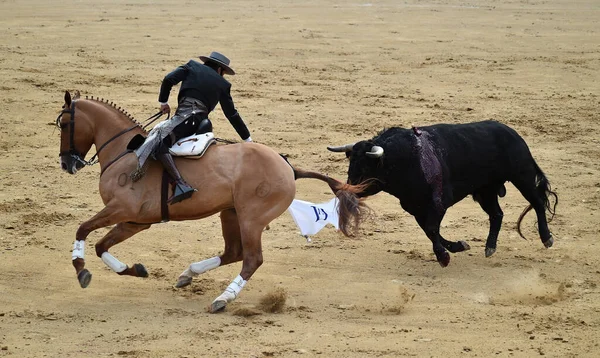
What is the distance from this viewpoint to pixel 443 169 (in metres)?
10.1

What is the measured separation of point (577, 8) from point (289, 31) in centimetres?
949

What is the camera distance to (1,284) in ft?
30.2

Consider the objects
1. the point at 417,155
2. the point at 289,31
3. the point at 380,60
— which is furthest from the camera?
the point at 289,31

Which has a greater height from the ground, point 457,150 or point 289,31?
point 457,150

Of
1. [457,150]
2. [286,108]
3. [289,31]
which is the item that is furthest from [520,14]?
[457,150]

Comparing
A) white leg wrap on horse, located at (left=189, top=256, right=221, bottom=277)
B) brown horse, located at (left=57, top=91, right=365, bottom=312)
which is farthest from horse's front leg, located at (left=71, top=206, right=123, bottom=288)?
white leg wrap on horse, located at (left=189, top=256, right=221, bottom=277)

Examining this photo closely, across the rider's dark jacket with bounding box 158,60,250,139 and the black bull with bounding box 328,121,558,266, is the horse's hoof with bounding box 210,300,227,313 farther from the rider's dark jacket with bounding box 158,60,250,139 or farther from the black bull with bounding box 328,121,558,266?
the black bull with bounding box 328,121,558,266

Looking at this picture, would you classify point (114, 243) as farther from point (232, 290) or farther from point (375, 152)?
point (375, 152)

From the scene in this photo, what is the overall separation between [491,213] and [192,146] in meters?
3.62

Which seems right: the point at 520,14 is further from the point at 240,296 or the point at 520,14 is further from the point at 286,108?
the point at 240,296

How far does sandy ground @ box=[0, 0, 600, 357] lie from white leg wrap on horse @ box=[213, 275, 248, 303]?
0.14m

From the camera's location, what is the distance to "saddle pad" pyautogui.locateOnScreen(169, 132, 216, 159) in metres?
8.85

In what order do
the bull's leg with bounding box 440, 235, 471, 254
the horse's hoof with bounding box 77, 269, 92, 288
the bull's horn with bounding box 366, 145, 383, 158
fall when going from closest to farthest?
the horse's hoof with bounding box 77, 269, 92, 288, the bull's horn with bounding box 366, 145, 383, 158, the bull's leg with bounding box 440, 235, 471, 254

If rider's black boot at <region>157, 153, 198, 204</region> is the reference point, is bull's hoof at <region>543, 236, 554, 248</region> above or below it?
below
